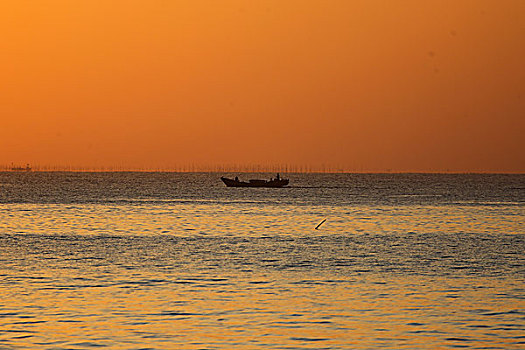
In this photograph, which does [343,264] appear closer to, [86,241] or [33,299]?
[33,299]

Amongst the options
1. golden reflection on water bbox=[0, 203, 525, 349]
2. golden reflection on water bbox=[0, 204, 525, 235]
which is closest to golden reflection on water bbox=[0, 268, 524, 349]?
golden reflection on water bbox=[0, 203, 525, 349]

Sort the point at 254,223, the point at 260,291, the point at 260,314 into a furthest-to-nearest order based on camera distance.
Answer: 1. the point at 254,223
2. the point at 260,291
3. the point at 260,314

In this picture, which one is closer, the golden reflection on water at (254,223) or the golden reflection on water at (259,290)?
the golden reflection on water at (259,290)

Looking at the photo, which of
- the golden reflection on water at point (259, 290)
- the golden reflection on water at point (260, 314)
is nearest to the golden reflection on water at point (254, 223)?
the golden reflection on water at point (259, 290)

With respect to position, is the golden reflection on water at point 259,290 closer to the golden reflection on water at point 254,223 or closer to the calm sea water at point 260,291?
the calm sea water at point 260,291

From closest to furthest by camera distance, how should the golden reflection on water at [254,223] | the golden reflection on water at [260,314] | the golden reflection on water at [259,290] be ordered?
the golden reflection on water at [260,314], the golden reflection on water at [259,290], the golden reflection on water at [254,223]

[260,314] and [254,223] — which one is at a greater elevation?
[260,314]

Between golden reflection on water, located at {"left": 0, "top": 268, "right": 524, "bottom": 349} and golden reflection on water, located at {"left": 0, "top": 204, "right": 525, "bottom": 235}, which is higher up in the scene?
golden reflection on water, located at {"left": 0, "top": 268, "right": 524, "bottom": 349}

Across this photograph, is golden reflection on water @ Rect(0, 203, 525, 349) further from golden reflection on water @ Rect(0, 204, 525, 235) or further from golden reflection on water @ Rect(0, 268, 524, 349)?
golden reflection on water @ Rect(0, 204, 525, 235)

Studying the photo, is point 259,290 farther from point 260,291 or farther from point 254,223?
point 254,223

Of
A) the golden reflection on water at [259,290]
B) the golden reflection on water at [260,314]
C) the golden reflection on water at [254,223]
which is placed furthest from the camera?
the golden reflection on water at [254,223]

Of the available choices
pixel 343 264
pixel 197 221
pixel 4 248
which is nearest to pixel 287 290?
pixel 343 264

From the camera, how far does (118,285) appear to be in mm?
36125

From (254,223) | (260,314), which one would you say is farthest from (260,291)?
(254,223)
